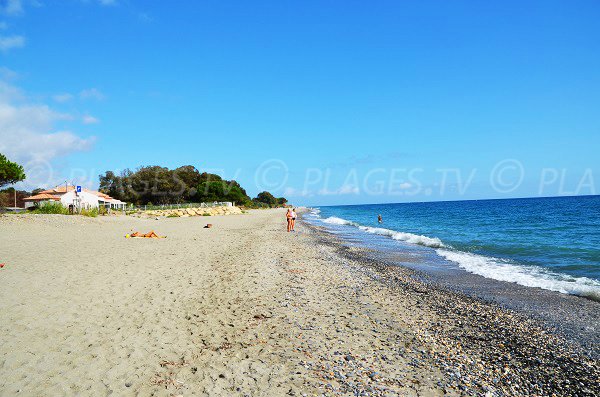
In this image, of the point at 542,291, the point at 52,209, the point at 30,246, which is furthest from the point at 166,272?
the point at 52,209

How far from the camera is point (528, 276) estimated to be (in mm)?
12531

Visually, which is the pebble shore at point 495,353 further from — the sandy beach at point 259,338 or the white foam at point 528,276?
the white foam at point 528,276

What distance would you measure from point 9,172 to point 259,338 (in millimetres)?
35311

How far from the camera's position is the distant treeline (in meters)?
71.9

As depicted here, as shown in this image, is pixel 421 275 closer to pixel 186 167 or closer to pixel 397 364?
pixel 397 364

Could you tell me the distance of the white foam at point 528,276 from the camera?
1024 centimetres

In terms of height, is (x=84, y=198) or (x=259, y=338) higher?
(x=84, y=198)

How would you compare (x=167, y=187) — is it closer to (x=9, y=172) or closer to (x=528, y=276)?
(x=9, y=172)

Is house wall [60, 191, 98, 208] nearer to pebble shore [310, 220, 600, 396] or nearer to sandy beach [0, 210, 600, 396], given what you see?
sandy beach [0, 210, 600, 396]

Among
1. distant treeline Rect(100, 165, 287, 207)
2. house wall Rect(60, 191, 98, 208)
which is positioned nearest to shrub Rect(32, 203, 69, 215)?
house wall Rect(60, 191, 98, 208)

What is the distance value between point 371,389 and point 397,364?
36.5 inches

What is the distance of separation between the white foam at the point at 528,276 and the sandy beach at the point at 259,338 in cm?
335

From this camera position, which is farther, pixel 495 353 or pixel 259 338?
pixel 259 338

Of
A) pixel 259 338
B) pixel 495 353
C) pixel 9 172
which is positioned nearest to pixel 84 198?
pixel 9 172
